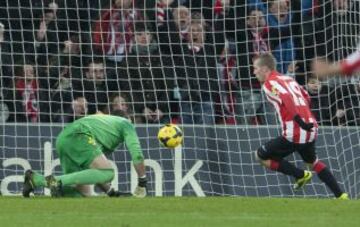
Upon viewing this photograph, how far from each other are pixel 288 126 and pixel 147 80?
3.25 m

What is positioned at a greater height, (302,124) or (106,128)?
(106,128)

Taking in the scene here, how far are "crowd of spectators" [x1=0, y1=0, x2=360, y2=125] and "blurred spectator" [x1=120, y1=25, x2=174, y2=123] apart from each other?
0.01 m

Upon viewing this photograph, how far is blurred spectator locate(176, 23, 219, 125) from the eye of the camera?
18797mm

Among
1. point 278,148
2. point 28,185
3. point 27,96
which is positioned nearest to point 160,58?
point 27,96

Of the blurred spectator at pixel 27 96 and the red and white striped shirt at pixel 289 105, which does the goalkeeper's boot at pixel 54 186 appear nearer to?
the red and white striped shirt at pixel 289 105

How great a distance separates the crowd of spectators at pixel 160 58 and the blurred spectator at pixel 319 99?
1 centimetres

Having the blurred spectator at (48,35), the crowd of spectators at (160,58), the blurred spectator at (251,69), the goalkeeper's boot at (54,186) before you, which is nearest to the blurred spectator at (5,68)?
the crowd of spectators at (160,58)

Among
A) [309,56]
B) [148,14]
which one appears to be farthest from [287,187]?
[148,14]

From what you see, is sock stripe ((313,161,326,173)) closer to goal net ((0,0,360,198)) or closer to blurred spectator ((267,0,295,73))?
goal net ((0,0,360,198))

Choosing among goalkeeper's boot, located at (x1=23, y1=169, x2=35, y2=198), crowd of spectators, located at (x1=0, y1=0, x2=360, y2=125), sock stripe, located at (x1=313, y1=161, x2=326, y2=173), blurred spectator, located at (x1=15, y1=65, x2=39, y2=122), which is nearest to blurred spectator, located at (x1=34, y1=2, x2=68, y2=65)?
crowd of spectators, located at (x1=0, y1=0, x2=360, y2=125)

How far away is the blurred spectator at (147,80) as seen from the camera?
18.8m

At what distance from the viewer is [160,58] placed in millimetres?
18922

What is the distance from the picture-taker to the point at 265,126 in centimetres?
1828

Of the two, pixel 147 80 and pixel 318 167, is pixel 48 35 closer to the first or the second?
pixel 147 80
